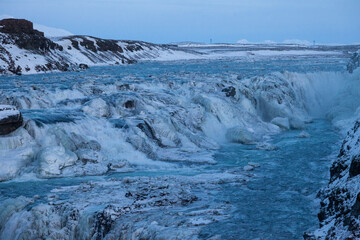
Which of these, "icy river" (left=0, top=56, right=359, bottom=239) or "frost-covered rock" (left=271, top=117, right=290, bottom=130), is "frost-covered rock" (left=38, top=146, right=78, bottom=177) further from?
"frost-covered rock" (left=271, top=117, right=290, bottom=130)

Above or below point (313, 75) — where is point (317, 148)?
below

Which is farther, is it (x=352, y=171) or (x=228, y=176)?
(x=228, y=176)

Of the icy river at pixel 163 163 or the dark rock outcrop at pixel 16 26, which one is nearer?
the icy river at pixel 163 163

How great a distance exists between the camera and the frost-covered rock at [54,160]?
10430mm

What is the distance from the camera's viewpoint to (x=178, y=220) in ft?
22.8

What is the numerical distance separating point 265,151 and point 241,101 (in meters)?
6.93

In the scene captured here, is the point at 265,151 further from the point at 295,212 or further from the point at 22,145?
the point at 22,145

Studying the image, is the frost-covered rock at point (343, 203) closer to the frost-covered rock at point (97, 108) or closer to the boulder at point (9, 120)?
the boulder at point (9, 120)

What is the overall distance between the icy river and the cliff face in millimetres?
18950

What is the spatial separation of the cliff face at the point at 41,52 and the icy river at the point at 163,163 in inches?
746

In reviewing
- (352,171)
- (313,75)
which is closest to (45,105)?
(352,171)

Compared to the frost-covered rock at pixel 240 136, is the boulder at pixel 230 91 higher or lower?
higher

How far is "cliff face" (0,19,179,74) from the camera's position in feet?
115

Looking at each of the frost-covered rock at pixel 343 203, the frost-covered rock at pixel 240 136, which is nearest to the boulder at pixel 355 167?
the frost-covered rock at pixel 343 203
